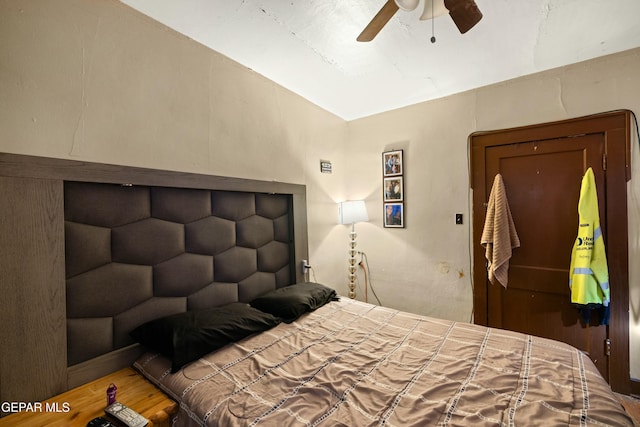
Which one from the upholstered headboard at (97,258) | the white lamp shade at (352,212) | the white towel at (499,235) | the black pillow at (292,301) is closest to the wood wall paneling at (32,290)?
the upholstered headboard at (97,258)

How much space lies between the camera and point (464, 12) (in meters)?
1.33

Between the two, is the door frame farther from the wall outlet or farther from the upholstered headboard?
the upholstered headboard

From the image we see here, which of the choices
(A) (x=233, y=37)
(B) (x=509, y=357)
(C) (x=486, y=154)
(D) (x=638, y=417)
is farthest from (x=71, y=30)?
(D) (x=638, y=417)

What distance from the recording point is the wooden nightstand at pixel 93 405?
1.11 m

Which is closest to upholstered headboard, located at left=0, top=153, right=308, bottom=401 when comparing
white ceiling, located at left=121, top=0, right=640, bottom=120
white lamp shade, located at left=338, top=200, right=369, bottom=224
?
white ceiling, located at left=121, top=0, right=640, bottom=120

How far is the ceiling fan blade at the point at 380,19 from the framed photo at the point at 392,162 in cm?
165

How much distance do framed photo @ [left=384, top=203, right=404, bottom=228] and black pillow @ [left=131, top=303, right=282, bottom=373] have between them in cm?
189

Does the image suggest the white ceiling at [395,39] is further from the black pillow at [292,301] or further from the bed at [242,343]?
the black pillow at [292,301]

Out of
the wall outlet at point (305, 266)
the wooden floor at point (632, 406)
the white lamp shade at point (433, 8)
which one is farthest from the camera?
the wall outlet at point (305, 266)

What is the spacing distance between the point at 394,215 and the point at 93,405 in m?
2.76

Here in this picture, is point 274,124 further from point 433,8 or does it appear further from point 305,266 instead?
point 433,8

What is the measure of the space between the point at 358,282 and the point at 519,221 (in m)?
1.78

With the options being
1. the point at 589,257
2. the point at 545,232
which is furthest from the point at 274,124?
the point at 589,257

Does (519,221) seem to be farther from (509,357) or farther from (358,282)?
(358,282)
